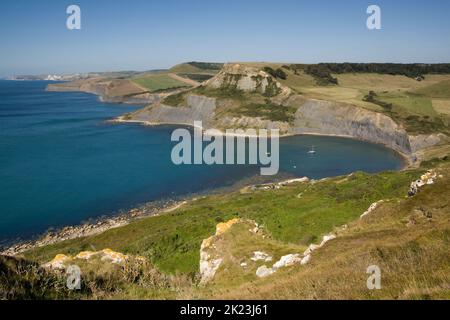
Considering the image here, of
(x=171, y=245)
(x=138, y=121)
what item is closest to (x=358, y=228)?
(x=171, y=245)

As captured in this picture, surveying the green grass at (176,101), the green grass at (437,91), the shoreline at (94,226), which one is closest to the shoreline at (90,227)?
the shoreline at (94,226)

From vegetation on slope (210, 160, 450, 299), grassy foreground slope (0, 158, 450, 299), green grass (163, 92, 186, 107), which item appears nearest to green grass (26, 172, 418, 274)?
grassy foreground slope (0, 158, 450, 299)

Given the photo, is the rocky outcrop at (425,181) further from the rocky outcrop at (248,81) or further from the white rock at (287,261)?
the rocky outcrop at (248,81)

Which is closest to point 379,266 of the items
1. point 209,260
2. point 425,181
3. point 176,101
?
point 209,260

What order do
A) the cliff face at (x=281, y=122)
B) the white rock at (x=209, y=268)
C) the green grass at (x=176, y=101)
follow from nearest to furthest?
the white rock at (x=209, y=268)
the cliff face at (x=281, y=122)
the green grass at (x=176, y=101)

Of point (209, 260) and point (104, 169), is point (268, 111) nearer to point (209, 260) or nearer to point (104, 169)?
point (104, 169)

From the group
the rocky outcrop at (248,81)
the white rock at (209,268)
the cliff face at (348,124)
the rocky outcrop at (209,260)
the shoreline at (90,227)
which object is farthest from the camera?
the rocky outcrop at (248,81)

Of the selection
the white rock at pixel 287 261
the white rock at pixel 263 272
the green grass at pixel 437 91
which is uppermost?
the green grass at pixel 437 91
